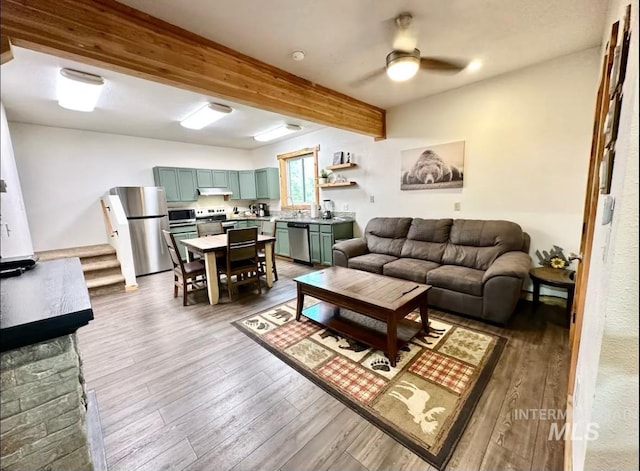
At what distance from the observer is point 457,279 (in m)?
2.81

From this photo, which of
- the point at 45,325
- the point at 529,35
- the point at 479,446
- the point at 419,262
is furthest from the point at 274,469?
the point at 529,35

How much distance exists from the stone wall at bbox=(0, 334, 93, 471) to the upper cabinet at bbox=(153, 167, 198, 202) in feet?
17.7

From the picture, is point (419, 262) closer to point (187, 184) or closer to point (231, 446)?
point (231, 446)

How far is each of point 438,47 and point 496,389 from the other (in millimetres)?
2884

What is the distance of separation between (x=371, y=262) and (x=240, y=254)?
1.79 m

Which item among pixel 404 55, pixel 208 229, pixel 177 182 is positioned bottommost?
pixel 208 229

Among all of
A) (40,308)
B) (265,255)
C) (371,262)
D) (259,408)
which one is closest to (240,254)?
(265,255)

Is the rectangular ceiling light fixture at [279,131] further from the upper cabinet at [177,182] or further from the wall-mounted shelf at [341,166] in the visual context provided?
the upper cabinet at [177,182]

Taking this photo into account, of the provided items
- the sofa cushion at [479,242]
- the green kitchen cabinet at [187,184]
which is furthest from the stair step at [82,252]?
the sofa cushion at [479,242]

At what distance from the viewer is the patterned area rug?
5.01 feet

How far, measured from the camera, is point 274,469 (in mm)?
1330

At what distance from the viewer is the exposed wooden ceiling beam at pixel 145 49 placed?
1.58 meters

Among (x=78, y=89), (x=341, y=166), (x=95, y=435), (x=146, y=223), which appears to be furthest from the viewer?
(x=146, y=223)

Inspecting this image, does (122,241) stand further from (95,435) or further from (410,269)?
(410,269)
